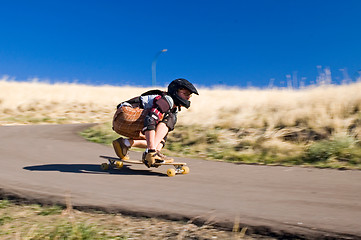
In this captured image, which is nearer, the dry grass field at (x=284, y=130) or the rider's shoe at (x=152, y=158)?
the rider's shoe at (x=152, y=158)

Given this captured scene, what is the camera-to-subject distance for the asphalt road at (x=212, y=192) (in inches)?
118

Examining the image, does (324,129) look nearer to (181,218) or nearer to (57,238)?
(181,218)

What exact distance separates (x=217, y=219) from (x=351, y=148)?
12.4ft

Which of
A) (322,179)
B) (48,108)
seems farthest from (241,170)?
(48,108)

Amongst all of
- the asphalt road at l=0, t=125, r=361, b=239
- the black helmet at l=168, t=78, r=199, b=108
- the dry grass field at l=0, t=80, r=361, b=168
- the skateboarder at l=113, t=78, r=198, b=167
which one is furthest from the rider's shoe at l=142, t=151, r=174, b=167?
the dry grass field at l=0, t=80, r=361, b=168

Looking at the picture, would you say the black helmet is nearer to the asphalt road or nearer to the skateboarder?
the skateboarder

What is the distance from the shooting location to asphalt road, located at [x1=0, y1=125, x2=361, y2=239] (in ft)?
9.82

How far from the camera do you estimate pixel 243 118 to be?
30.3 ft

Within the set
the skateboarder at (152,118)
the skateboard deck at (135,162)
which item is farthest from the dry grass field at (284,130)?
the skateboarder at (152,118)

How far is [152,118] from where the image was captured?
501 cm

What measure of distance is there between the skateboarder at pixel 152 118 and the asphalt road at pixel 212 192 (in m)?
0.36

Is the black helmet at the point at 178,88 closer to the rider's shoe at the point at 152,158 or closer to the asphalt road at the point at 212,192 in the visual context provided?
the rider's shoe at the point at 152,158

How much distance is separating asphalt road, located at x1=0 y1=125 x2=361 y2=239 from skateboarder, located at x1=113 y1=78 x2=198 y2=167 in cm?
36

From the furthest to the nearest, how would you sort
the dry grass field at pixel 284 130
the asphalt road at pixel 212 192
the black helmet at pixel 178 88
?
the dry grass field at pixel 284 130, the black helmet at pixel 178 88, the asphalt road at pixel 212 192
